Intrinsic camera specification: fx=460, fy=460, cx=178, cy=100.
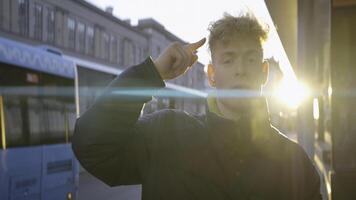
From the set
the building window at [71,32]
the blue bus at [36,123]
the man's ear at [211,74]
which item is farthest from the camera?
the building window at [71,32]

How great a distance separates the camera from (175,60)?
1712 mm

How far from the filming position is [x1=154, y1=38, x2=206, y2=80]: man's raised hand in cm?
169

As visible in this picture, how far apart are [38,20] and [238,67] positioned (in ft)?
91.8

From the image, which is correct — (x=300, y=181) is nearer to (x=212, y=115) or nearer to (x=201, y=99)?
(x=212, y=115)

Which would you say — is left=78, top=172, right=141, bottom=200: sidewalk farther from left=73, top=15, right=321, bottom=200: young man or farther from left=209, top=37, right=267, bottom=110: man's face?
left=209, top=37, right=267, bottom=110: man's face

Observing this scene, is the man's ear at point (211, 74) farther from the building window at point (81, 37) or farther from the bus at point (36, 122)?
the building window at point (81, 37)

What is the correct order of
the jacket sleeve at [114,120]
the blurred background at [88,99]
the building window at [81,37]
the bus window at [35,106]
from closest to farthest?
the jacket sleeve at [114,120] → the blurred background at [88,99] → the bus window at [35,106] → the building window at [81,37]

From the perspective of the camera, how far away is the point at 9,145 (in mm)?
5863

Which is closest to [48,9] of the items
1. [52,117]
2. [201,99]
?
[201,99]

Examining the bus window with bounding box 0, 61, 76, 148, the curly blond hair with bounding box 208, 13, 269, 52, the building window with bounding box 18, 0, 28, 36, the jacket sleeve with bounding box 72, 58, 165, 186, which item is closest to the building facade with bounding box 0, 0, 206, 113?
the building window with bounding box 18, 0, 28, 36

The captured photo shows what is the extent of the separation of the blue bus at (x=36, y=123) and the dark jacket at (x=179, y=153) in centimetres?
420

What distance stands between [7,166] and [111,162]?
4376 mm

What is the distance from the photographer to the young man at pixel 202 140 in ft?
5.55

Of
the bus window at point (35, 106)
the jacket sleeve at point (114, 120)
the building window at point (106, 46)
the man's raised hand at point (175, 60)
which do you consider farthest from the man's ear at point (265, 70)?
the building window at point (106, 46)
